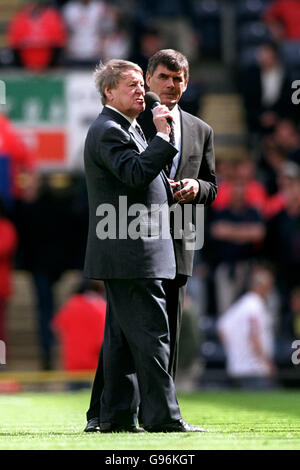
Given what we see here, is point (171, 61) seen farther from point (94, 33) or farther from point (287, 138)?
point (94, 33)

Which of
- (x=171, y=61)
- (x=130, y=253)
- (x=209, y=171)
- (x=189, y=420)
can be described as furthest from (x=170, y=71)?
(x=189, y=420)

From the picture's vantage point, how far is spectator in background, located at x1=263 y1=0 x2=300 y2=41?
17734 millimetres

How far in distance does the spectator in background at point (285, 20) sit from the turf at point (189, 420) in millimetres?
7518

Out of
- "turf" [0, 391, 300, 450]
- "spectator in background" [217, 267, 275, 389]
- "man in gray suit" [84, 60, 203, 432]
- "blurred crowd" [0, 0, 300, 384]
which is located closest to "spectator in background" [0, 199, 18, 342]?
"blurred crowd" [0, 0, 300, 384]

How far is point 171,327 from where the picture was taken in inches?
266

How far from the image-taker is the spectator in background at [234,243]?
13.4 m

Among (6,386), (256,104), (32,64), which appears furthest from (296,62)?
(6,386)

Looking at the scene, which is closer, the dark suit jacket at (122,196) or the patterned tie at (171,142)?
the dark suit jacket at (122,196)

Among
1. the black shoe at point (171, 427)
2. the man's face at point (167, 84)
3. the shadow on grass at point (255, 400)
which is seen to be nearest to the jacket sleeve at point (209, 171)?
the man's face at point (167, 84)

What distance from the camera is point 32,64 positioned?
1622cm

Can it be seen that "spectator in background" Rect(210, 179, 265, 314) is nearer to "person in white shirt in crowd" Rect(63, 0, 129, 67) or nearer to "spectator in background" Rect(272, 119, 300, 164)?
"spectator in background" Rect(272, 119, 300, 164)

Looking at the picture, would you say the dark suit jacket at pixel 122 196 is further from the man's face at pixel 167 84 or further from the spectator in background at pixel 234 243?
the spectator in background at pixel 234 243

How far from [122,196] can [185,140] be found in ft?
1.71

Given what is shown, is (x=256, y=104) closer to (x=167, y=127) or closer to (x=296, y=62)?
(x=296, y=62)
